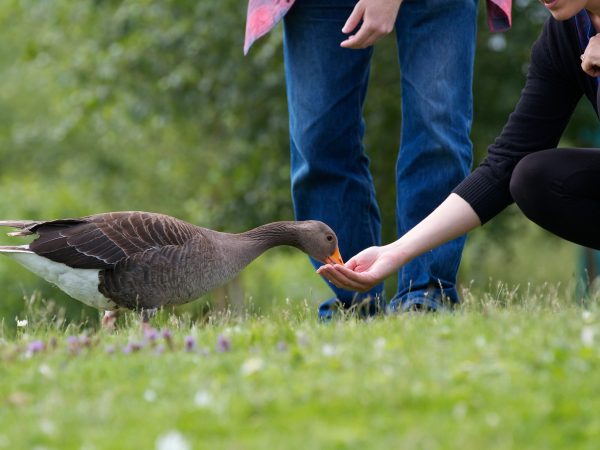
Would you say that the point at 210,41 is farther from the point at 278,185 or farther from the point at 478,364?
the point at 478,364

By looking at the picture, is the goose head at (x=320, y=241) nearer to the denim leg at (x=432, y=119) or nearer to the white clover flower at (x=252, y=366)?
the denim leg at (x=432, y=119)

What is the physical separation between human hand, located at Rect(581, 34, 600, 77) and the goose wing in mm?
2836

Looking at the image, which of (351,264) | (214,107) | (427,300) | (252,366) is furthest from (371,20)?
(214,107)

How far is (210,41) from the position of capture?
1431 centimetres

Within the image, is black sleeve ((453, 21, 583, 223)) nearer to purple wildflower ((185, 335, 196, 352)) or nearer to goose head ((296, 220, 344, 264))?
goose head ((296, 220, 344, 264))

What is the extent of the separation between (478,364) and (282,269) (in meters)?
17.5

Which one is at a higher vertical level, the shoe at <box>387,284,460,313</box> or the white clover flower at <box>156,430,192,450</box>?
the white clover flower at <box>156,430,192,450</box>

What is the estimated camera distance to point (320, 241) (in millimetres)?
6793

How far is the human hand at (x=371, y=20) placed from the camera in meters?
5.65

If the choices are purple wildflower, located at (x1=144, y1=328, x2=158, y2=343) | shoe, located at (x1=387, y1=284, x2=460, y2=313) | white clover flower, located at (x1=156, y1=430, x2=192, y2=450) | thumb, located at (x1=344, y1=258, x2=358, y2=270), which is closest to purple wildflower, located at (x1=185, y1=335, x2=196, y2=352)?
purple wildflower, located at (x1=144, y1=328, x2=158, y2=343)

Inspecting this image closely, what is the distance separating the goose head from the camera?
6.69 metres

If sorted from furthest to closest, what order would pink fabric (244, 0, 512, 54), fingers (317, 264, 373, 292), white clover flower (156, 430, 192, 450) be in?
pink fabric (244, 0, 512, 54)
fingers (317, 264, 373, 292)
white clover flower (156, 430, 192, 450)

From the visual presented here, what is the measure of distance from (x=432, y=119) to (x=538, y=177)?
2.62 feet

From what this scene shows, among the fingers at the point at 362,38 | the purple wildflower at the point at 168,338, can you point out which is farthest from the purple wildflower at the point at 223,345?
the fingers at the point at 362,38
